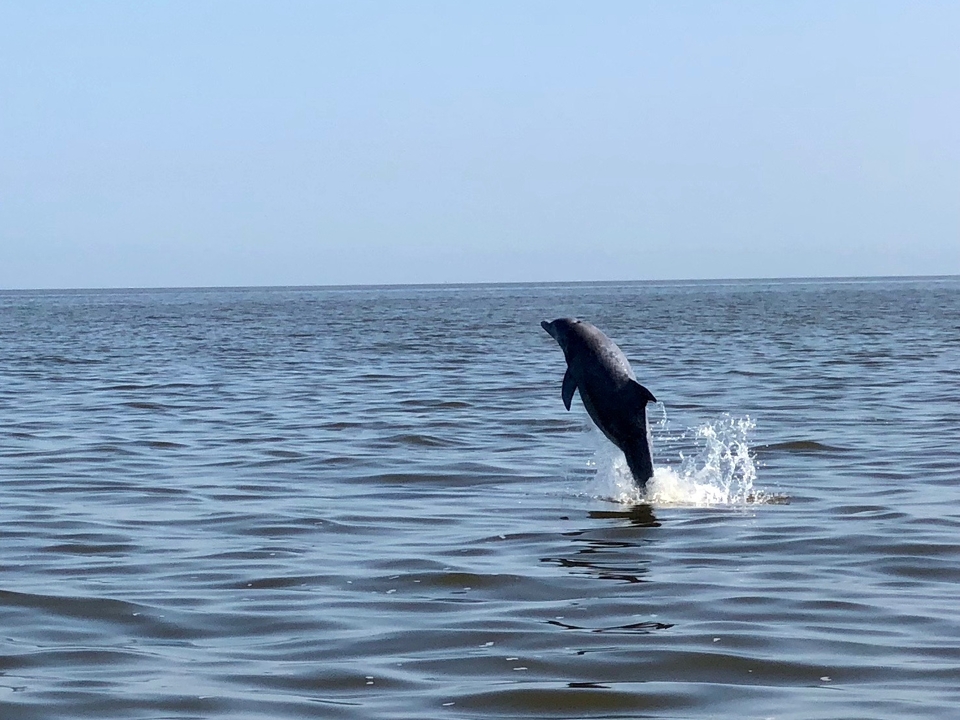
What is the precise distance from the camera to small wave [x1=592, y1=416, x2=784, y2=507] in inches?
529

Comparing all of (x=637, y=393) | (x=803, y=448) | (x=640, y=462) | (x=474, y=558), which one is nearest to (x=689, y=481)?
(x=640, y=462)

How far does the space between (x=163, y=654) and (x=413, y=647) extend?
1.31 metres

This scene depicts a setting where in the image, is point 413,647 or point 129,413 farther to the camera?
point 129,413

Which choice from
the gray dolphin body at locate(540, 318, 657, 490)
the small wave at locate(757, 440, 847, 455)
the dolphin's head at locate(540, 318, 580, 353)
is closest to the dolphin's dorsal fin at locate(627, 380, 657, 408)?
the gray dolphin body at locate(540, 318, 657, 490)

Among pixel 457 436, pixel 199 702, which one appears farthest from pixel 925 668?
pixel 457 436

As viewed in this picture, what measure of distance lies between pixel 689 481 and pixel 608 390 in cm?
196

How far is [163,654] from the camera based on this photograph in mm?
7926

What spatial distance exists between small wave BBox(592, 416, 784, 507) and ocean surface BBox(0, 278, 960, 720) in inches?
2.0

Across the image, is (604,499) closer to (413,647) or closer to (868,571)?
(868,571)

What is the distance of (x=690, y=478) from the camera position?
1448 centimetres

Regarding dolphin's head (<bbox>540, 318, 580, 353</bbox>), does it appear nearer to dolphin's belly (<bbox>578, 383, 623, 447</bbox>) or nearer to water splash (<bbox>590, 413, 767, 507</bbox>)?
dolphin's belly (<bbox>578, 383, 623, 447</bbox>)

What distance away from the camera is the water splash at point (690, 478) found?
13469 mm

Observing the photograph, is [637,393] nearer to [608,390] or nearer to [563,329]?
[608,390]

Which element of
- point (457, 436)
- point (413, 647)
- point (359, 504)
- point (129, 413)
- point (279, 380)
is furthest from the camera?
point (279, 380)
